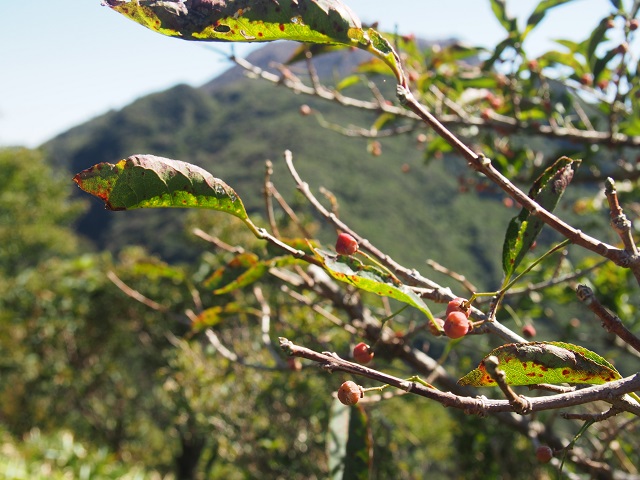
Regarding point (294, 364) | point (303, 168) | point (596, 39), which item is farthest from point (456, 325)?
point (303, 168)

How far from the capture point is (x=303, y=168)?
36031 millimetres

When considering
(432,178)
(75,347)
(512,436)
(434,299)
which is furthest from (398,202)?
(434,299)

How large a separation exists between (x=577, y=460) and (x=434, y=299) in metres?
0.63

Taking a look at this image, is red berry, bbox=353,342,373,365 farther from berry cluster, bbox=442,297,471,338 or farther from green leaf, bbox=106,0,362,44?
green leaf, bbox=106,0,362,44

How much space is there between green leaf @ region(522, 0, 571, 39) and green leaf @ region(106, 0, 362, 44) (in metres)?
1.19

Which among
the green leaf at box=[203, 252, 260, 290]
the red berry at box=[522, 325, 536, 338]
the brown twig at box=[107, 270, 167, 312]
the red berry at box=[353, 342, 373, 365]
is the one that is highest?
the red berry at box=[353, 342, 373, 365]

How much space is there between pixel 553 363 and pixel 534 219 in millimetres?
215

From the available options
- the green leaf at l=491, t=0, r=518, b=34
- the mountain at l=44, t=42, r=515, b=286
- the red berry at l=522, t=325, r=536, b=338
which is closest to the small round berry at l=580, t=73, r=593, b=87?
the green leaf at l=491, t=0, r=518, b=34

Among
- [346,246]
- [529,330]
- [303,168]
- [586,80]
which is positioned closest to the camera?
[346,246]

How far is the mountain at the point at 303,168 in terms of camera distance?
3309cm

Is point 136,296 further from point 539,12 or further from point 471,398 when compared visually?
point 539,12

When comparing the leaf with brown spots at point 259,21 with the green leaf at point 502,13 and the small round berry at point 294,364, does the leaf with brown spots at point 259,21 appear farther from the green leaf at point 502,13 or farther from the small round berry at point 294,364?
the green leaf at point 502,13

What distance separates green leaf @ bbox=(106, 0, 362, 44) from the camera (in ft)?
1.90

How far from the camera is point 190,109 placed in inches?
2403
